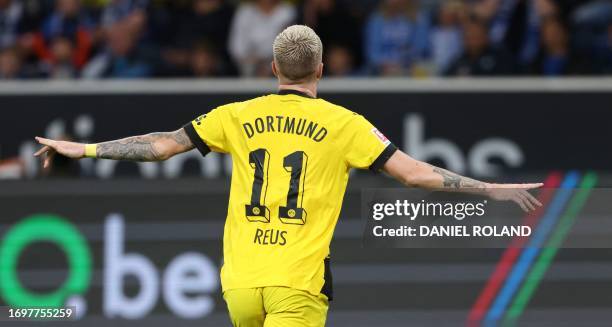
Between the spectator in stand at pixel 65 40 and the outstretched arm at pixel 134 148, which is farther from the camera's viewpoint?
the spectator in stand at pixel 65 40

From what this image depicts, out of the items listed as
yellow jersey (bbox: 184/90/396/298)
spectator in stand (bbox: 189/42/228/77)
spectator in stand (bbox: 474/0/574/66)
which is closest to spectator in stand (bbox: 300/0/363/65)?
spectator in stand (bbox: 189/42/228/77)

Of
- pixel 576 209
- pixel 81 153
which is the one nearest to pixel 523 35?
pixel 576 209

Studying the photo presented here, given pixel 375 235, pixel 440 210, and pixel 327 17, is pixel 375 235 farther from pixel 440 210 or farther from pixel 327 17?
pixel 327 17

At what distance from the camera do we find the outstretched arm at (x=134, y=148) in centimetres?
562

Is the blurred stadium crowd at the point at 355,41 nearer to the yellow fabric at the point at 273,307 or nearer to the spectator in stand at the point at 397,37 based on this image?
the spectator in stand at the point at 397,37

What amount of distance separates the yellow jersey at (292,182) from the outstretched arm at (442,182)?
0.21 feet

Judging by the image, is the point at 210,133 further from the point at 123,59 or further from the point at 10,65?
the point at 10,65

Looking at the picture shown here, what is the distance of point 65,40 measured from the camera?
13000 mm

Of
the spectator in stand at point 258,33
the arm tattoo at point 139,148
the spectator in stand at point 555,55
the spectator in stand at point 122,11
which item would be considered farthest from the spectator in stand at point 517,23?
the arm tattoo at point 139,148

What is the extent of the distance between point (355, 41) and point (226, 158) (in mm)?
1958

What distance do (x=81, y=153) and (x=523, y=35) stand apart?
772 cm

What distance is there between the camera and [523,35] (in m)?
12.6

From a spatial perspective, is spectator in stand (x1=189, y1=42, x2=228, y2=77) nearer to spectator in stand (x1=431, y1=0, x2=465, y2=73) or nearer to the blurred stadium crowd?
the blurred stadium crowd

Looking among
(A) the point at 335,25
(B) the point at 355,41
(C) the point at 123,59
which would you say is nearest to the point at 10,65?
(C) the point at 123,59
